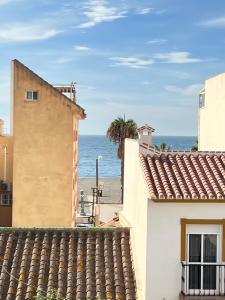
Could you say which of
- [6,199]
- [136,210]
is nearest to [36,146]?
[6,199]

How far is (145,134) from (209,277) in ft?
18.5

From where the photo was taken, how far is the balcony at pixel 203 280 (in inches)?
620

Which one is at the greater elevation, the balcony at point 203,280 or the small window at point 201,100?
the small window at point 201,100

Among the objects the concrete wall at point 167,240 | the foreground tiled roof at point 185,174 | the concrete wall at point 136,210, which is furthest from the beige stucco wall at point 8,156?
the concrete wall at point 167,240

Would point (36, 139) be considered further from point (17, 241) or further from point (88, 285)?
point (88, 285)

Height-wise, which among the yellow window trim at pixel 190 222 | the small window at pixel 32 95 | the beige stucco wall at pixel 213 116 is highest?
the small window at pixel 32 95

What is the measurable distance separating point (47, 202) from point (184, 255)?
18.1 meters

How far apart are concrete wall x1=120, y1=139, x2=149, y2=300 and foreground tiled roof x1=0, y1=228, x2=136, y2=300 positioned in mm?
441

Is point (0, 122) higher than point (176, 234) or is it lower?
higher

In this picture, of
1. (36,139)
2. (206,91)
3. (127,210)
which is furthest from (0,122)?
(127,210)

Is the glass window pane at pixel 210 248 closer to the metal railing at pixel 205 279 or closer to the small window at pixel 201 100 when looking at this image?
the metal railing at pixel 205 279

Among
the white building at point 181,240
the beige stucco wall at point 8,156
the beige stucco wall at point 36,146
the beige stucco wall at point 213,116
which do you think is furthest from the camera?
the beige stucco wall at point 8,156

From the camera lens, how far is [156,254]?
620 inches

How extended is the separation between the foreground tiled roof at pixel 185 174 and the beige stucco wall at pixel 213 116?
8714mm
